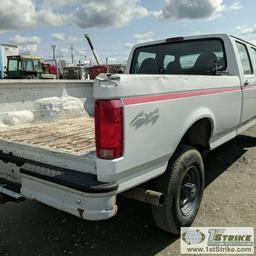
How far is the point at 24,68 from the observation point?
26.6 metres

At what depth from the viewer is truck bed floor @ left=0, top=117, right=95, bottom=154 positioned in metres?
3.35

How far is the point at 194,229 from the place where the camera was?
12.7 ft

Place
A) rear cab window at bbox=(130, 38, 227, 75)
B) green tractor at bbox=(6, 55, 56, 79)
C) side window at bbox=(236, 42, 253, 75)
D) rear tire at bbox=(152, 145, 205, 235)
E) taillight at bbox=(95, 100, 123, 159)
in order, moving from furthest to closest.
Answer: green tractor at bbox=(6, 55, 56, 79)
side window at bbox=(236, 42, 253, 75)
rear cab window at bbox=(130, 38, 227, 75)
rear tire at bbox=(152, 145, 205, 235)
taillight at bbox=(95, 100, 123, 159)

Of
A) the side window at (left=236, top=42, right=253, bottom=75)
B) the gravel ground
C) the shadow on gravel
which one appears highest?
the side window at (left=236, top=42, right=253, bottom=75)

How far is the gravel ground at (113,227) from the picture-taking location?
3.57 meters

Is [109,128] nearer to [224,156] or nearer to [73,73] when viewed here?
[224,156]

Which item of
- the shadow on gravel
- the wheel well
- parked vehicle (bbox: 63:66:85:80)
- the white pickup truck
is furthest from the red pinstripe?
parked vehicle (bbox: 63:66:85:80)

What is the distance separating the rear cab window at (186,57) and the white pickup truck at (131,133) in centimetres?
2

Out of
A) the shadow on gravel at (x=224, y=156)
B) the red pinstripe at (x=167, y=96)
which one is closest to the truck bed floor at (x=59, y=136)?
the red pinstripe at (x=167, y=96)

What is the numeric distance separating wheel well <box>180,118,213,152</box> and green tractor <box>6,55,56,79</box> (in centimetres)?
2327

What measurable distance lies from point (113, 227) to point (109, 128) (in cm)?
182

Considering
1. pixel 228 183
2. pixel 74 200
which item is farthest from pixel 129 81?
pixel 228 183

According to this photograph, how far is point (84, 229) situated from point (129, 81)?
204 centimetres

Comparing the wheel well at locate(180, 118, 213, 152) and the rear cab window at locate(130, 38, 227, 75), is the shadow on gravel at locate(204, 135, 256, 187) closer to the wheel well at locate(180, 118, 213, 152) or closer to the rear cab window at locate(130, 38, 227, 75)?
the wheel well at locate(180, 118, 213, 152)
